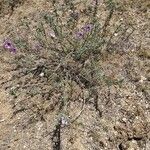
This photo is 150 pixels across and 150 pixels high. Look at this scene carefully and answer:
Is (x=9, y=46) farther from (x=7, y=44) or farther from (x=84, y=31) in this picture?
(x=84, y=31)

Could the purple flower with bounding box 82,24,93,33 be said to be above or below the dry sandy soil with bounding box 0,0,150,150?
above

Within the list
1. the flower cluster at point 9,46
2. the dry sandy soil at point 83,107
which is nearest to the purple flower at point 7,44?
the flower cluster at point 9,46

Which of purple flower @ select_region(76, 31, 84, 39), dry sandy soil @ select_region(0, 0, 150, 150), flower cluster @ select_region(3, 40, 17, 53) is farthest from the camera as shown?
flower cluster @ select_region(3, 40, 17, 53)

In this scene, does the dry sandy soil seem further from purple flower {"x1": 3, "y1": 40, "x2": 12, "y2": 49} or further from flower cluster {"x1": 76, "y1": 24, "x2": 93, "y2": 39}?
flower cluster {"x1": 76, "y1": 24, "x2": 93, "y2": 39}

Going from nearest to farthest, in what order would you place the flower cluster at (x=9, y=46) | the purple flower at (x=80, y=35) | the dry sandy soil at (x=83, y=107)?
the dry sandy soil at (x=83, y=107)
the purple flower at (x=80, y=35)
the flower cluster at (x=9, y=46)

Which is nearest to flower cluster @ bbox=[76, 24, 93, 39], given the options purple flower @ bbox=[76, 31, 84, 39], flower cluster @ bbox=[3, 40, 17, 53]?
purple flower @ bbox=[76, 31, 84, 39]

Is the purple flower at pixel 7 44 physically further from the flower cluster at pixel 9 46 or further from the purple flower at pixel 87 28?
the purple flower at pixel 87 28

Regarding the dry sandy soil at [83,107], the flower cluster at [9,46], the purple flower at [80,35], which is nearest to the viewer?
the dry sandy soil at [83,107]

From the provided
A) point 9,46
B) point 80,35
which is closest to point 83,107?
point 80,35

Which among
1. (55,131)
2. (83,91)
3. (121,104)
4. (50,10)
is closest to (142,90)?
(121,104)
